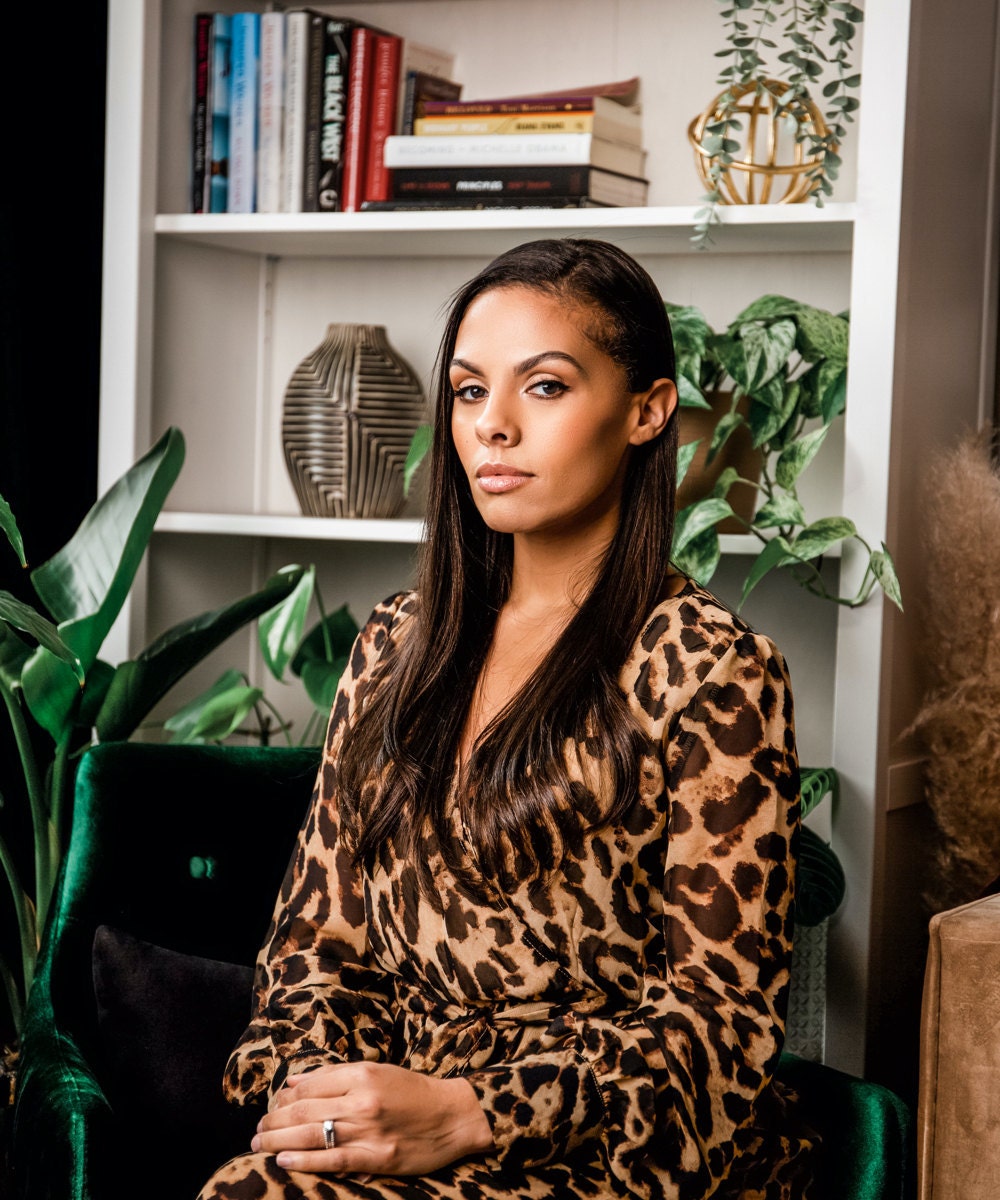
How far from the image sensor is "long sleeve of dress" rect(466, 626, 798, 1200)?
118cm

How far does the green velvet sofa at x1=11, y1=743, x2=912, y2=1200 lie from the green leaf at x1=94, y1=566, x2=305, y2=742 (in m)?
0.15

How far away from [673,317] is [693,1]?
65cm

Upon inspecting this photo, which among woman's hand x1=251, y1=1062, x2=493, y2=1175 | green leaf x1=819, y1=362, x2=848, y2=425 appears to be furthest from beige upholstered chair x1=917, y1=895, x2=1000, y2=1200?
green leaf x1=819, y1=362, x2=848, y2=425

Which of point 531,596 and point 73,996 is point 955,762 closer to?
point 531,596

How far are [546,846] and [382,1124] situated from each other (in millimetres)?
274

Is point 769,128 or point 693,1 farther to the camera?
point 693,1

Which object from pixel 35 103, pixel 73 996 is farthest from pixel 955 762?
pixel 35 103

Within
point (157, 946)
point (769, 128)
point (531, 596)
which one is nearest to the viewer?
point (531, 596)

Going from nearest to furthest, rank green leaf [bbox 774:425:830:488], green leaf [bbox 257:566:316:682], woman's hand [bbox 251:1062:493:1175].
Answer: woman's hand [bbox 251:1062:493:1175] < green leaf [bbox 774:425:830:488] < green leaf [bbox 257:566:316:682]

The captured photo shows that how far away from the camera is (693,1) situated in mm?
2256

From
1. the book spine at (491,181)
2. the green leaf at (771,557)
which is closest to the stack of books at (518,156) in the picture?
the book spine at (491,181)

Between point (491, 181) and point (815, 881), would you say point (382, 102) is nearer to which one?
point (491, 181)

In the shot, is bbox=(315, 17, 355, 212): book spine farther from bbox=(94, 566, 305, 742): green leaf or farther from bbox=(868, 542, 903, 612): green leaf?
bbox=(868, 542, 903, 612): green leaf

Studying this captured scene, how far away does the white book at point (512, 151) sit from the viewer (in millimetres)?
2021
